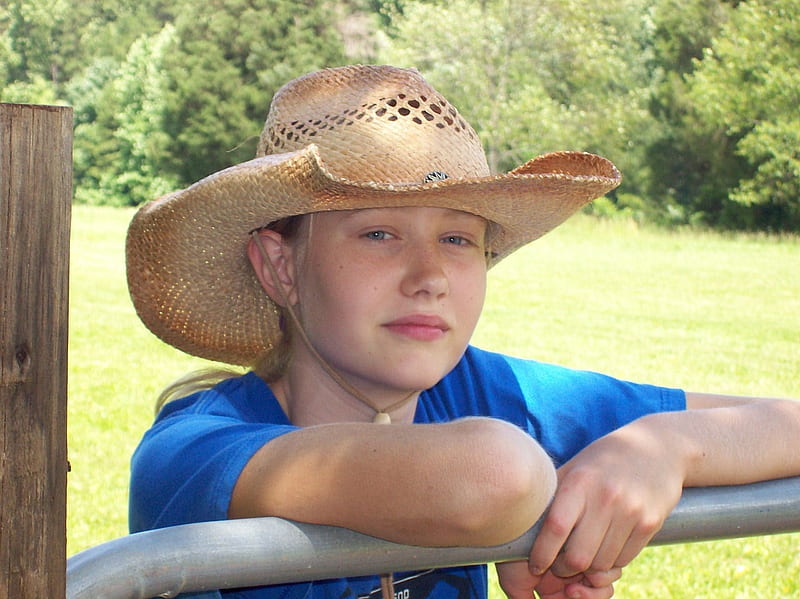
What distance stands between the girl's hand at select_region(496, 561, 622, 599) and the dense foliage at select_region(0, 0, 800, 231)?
1197 inches

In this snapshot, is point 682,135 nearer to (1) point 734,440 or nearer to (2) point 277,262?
(2) point 277,262

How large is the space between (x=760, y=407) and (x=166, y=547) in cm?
108

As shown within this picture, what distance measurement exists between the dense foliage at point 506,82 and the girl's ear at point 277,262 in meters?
29.9

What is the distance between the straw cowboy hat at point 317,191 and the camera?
1.73m

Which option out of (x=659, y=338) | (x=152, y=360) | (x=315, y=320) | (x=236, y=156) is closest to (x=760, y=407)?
(x=315, y=320)

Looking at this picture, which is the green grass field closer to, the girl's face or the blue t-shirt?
the blue t-shirt

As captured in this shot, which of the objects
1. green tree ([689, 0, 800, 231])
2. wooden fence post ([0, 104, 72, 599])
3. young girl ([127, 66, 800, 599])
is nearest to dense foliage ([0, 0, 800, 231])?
green tree ([689, 0, 800, 231])

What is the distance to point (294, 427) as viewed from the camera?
135cm

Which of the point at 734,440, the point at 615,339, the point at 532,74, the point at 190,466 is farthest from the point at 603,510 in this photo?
the point at 532,74

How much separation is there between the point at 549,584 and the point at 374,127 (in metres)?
0.87

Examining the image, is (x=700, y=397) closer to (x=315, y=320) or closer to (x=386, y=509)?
(x=315, y=320)

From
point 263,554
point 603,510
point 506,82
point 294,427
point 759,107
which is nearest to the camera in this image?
point 263,554

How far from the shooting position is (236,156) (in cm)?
3819

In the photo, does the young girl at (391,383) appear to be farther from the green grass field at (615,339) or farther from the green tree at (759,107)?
the green tree at (759,107)
